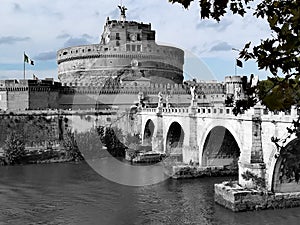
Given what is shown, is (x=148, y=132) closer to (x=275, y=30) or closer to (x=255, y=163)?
(x=255, y=163)

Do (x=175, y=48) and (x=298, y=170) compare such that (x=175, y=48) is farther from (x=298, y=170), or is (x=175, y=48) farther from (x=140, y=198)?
(x=298, y=170)

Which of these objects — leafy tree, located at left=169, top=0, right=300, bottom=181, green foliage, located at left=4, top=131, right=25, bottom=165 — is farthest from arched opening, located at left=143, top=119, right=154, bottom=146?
leafy tree, located at left=169, top=0, right=300, bottom=181

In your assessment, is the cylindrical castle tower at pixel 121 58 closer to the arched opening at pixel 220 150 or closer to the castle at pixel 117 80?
the castle at pixel 117 80

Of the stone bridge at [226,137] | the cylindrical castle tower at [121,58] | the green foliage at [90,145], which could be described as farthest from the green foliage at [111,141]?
the cylindrical castle tower at [121,58]

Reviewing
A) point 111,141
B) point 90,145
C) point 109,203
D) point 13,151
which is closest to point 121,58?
point 111,141

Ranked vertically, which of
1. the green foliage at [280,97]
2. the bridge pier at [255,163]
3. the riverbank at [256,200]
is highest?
the green foliage at [280,97]

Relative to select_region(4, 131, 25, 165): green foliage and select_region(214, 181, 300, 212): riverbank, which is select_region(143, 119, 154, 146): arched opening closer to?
select_region(4, 131, 25, 165): green foliage
